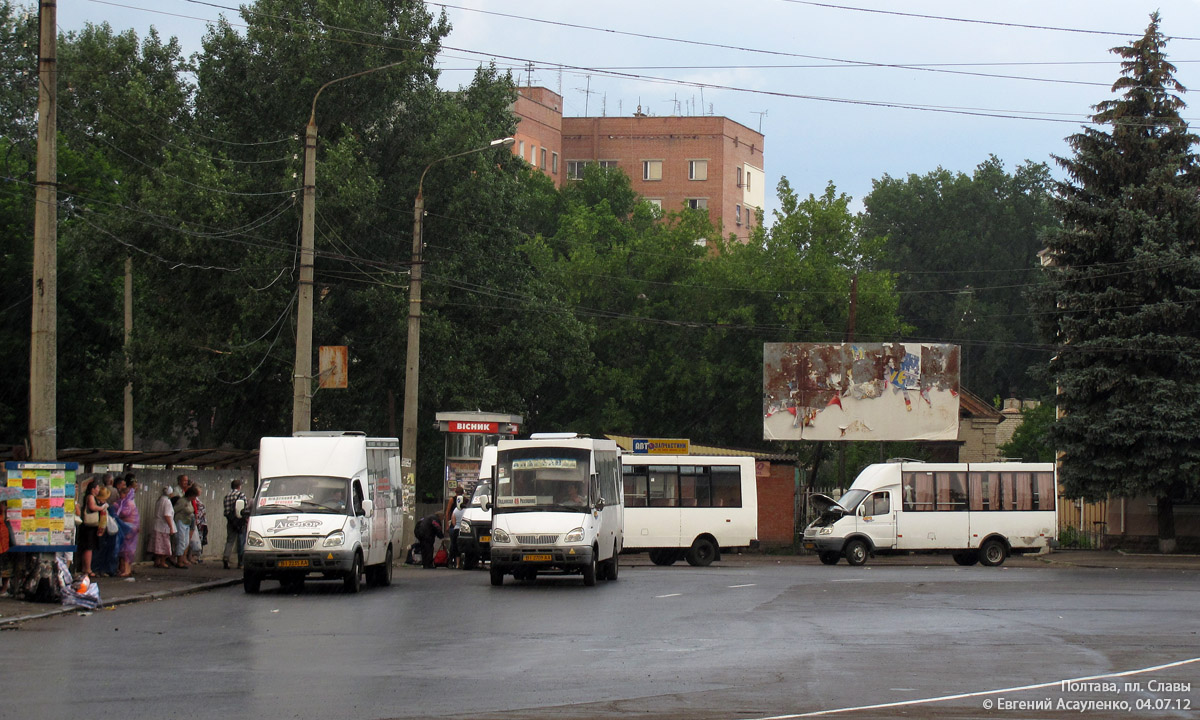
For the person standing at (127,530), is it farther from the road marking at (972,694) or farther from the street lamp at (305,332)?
the road marking at (972,694)

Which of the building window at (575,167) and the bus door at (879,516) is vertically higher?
the building window at (575,167)

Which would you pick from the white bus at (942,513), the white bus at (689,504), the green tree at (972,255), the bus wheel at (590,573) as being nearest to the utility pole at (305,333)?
the bus wheel at (590,573)

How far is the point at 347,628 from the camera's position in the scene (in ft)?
56.3

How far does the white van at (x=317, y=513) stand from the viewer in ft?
76.1

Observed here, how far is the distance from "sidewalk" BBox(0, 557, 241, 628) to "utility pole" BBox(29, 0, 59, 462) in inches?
87.0

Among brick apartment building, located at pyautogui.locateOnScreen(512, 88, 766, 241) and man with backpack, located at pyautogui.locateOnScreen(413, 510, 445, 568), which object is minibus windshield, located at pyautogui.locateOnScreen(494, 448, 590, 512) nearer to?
man with backpack, located at pyautogui.locateOnScreen(413, 510, 445, 568)

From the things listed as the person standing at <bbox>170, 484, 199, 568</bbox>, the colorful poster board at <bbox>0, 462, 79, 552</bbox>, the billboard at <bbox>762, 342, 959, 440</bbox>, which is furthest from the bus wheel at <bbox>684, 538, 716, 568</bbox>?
the colorful poster board at <bbox>0, 462, 79, 552</bbox>

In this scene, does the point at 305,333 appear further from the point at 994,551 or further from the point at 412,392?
the point at 994,551

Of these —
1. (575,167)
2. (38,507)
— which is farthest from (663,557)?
(575,167)

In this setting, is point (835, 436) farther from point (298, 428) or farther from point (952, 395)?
point (298, 428)

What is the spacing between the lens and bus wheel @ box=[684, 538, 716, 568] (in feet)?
123

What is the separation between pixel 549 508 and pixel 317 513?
3995 millimetres

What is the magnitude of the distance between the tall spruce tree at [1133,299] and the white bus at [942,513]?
2.63 m

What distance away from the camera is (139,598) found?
851 inches
